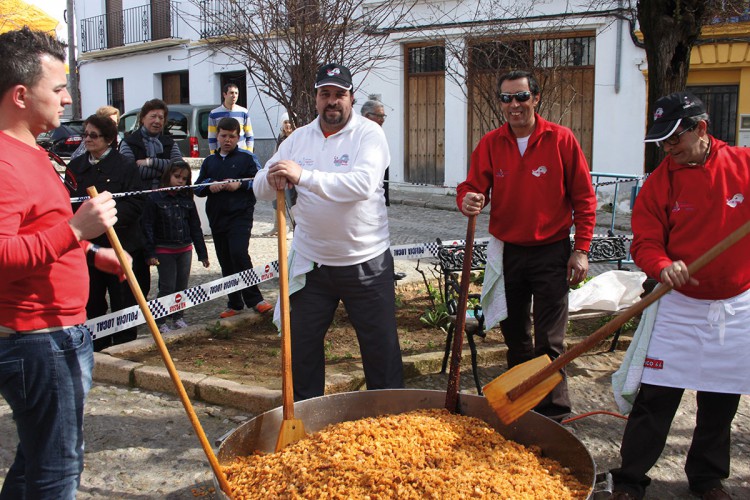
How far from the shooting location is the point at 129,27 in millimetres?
27453

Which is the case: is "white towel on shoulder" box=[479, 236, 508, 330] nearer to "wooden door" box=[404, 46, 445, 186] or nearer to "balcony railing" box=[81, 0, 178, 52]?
"wooden door" box=[404, 46, 445, 186]

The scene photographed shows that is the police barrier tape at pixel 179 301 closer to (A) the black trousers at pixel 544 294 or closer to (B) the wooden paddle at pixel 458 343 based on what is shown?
(A) the black trousers at pixel 544 294

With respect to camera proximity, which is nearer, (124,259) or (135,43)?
(124,259)

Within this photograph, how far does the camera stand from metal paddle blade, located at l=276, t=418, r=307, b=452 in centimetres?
336

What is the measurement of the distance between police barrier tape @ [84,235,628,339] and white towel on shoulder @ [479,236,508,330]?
205cm

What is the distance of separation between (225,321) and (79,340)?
3.65 metres

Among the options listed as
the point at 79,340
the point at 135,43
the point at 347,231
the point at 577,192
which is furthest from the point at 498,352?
the point at 135,43

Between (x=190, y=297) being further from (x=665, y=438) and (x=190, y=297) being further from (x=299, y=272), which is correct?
(x=665, y=438)

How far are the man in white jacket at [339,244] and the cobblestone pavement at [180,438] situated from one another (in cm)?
73

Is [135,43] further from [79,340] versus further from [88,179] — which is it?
[79,340]

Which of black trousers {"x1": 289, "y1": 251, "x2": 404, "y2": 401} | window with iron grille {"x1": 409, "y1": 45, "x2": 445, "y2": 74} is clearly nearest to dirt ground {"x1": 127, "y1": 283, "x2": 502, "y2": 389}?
black trousers {"x1": 289, "y1": 251, "x2": 404, "y2": 401}

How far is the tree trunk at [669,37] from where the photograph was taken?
5.54 meters

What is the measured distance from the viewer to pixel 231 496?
2912mm

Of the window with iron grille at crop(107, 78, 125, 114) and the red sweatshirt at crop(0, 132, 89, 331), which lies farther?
the window with iron grille at crop(107, 78, 125, 114)
